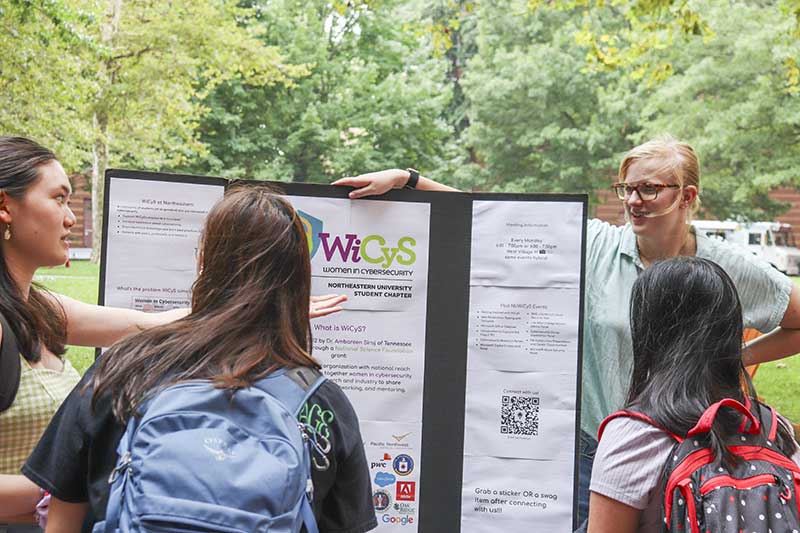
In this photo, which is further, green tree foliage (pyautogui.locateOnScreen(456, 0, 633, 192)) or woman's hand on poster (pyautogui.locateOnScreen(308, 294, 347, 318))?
green tree foliage (pyautogui.locateOnScreen(456, 0, 633, 192))

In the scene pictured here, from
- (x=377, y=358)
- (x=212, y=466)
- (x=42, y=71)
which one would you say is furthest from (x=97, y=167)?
(x=212, y=466)

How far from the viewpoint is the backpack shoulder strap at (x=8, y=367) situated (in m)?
2.05

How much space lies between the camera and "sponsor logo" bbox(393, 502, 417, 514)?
309cm

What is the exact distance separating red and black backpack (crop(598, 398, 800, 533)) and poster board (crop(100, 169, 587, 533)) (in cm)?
129

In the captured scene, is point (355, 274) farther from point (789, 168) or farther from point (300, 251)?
point (789, 168)

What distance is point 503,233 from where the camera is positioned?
309cm

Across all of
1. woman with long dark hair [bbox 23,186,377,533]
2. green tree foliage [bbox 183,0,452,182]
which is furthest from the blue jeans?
green tree foliage [bbox 183,0,452,182]

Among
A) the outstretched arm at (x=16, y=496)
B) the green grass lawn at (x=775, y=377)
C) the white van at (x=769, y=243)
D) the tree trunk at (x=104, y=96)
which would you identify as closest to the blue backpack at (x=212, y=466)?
the outstretched arm at (x=16, y=496)

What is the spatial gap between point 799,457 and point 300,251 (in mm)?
1156

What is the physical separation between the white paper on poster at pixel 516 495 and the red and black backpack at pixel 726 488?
133 centimetres

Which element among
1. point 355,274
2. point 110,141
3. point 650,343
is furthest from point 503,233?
point 110,141

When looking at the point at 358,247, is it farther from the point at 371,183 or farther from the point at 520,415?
the point at 520,415

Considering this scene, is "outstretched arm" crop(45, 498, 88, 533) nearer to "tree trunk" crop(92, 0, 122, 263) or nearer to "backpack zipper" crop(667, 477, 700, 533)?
"backpack zipper" crop(667, 477, 700, 533)

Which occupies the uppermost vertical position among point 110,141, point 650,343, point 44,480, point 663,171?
point 110,141
